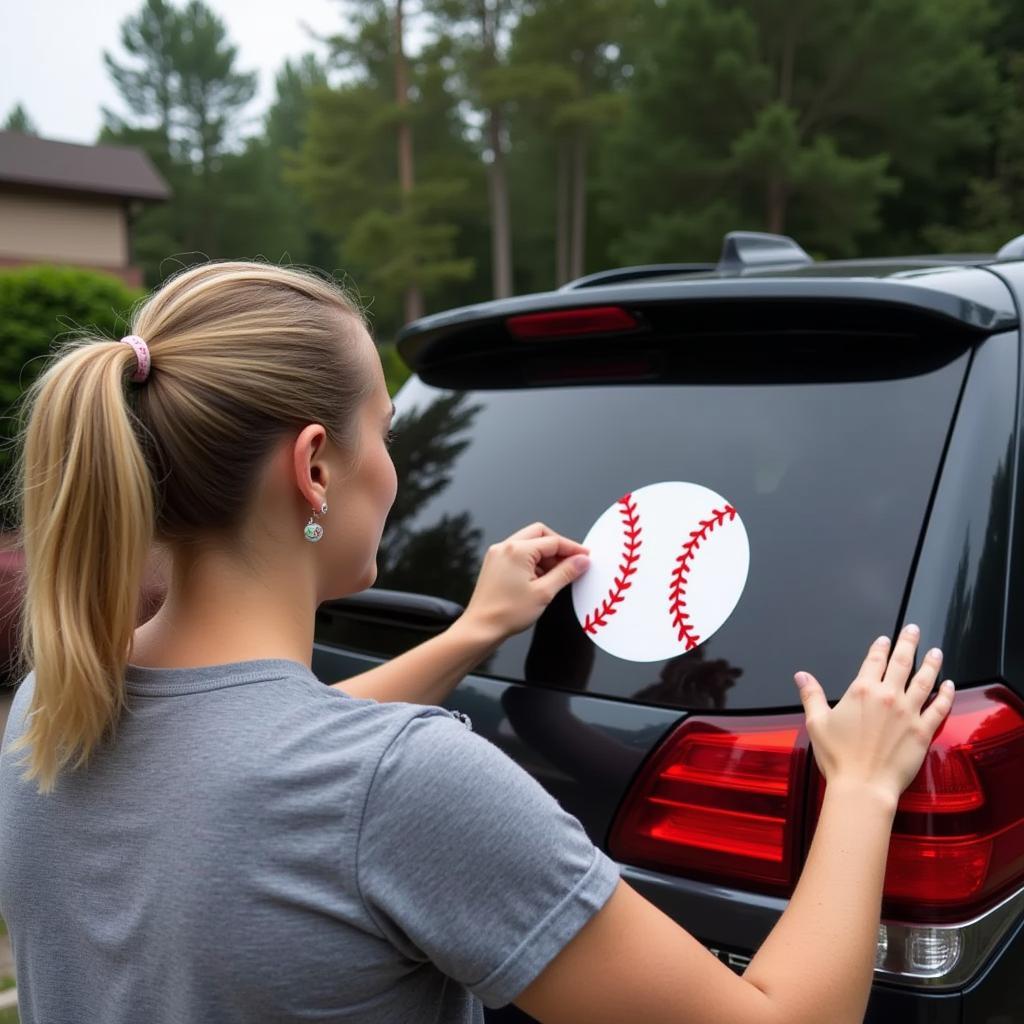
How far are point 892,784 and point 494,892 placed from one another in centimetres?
54

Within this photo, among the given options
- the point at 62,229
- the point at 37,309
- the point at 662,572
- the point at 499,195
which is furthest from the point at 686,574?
the point at 499,195

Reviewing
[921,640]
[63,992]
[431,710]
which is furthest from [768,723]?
[63,992]

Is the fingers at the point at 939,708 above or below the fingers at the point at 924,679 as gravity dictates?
below

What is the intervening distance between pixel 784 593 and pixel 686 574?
16 centimetres

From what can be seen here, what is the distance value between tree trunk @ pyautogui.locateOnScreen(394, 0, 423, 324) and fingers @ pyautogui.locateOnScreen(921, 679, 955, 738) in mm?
33479

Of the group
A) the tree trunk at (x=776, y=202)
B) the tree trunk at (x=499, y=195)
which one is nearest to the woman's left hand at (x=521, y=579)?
the tree trunk at (x=776, y=202)

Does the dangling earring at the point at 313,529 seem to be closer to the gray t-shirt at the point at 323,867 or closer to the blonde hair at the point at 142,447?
the blonde hair at the point at 142,447

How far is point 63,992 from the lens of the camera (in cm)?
111

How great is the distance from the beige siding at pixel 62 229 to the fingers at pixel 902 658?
101 ft

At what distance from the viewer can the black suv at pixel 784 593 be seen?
138cm

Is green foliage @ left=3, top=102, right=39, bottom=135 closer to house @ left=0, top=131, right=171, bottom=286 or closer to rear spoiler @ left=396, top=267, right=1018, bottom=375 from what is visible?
house @ left=0, top=131, right=171, bottom=286

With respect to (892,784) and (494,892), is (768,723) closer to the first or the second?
(892,784)

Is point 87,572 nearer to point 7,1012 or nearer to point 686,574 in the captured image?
point 686,574

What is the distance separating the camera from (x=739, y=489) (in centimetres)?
166
